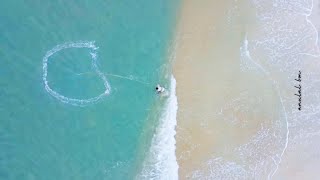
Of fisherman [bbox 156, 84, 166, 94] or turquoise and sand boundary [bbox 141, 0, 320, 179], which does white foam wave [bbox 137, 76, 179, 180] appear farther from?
fisherman [bbox 156, 84, 166, 94]

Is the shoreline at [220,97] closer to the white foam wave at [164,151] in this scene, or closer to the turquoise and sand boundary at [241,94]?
the turquoise and sand boundary at [241,94]

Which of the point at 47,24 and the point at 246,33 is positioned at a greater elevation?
the point at 47,24

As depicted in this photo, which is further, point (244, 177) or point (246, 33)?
point (246, 33)

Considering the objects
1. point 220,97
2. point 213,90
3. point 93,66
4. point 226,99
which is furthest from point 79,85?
point 226,99

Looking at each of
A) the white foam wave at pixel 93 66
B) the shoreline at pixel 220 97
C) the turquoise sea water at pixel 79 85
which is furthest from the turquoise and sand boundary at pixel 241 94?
the white foam wave at pixel 93 66

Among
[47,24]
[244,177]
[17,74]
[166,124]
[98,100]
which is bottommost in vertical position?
[244,177]

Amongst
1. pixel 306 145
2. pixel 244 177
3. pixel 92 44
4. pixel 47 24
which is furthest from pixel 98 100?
pixel 306 145

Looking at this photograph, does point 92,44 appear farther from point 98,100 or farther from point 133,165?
point 133,165
